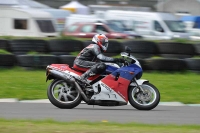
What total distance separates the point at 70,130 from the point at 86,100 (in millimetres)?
3050

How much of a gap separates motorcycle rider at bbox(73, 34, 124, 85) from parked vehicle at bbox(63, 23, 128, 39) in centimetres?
1496

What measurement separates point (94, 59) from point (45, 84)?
3294 millimetres

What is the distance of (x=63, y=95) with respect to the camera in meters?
9.77

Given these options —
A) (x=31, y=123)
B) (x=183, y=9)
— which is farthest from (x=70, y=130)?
(x=183, y=9)

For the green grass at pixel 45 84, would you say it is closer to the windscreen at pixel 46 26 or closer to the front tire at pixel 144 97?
the front tire at pixel 144 97

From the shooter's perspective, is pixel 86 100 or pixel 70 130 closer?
pixel 70 130

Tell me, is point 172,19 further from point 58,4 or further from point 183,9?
point 58,4

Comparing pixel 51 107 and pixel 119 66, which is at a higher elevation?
pixel 119 66

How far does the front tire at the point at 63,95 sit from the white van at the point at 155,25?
1693 cm

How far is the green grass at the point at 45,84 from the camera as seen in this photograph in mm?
11586

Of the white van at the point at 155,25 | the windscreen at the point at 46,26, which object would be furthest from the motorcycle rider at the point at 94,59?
the white van at the point at 155,25

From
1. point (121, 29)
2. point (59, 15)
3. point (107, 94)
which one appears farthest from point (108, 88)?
point (59, 15)

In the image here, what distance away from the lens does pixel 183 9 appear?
4662cm

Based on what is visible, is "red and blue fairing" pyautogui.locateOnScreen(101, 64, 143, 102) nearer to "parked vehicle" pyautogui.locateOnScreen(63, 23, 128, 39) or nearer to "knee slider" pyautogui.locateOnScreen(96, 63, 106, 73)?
"knee slider" pyautogui.locateOnScreen(96, 63, 106, 73)
